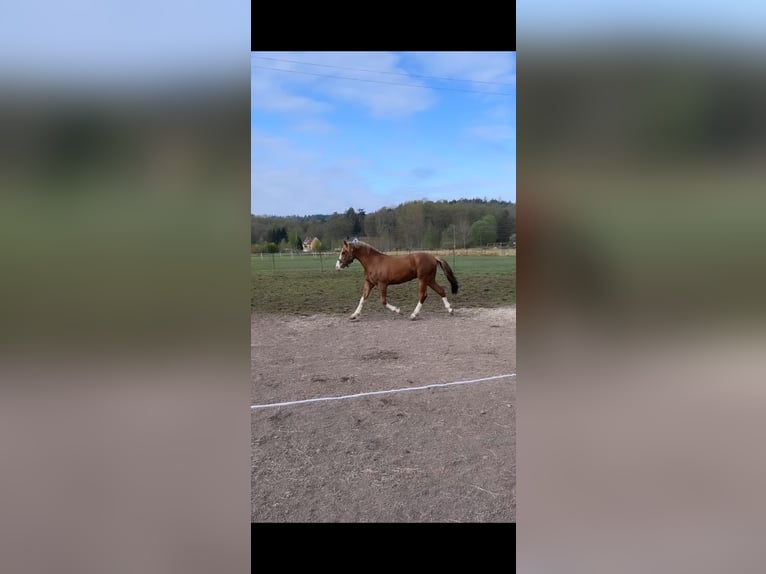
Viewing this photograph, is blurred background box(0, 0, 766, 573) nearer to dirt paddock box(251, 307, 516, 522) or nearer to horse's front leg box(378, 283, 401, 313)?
dirt paddock box(251, 307, 516, 522)

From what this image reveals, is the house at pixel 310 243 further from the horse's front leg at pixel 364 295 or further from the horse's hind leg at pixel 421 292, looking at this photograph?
the horse's hind leg at pixel 421 292

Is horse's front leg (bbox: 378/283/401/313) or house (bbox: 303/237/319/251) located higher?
house (bbox: 303/237/319/251)

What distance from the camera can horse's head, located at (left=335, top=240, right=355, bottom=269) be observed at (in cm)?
732

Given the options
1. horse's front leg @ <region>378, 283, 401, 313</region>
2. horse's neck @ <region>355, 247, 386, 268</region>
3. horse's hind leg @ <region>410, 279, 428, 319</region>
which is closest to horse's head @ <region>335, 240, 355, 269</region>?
horse's neck @ <region>355, 247, 386, 268</region>

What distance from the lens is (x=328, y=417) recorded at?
3717 mm
